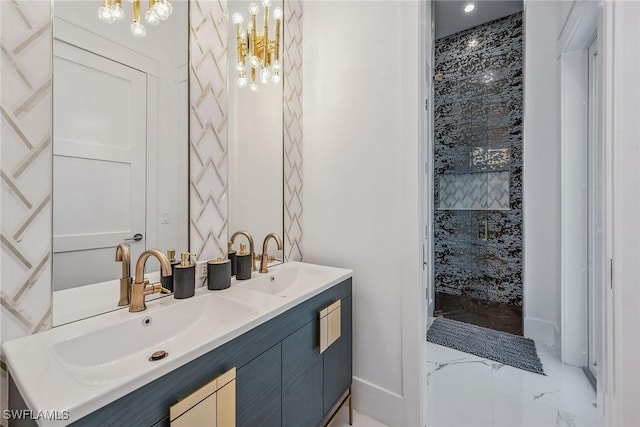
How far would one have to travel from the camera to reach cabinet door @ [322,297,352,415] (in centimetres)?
140

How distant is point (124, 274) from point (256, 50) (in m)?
1.36

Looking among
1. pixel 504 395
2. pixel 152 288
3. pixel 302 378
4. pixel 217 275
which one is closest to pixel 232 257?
pixel 217 275

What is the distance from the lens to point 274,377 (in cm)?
105

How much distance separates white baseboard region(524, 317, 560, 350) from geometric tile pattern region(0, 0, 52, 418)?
10.6 feet

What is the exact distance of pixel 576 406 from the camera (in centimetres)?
168

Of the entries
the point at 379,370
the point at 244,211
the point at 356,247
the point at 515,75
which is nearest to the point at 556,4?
the point at 515,75

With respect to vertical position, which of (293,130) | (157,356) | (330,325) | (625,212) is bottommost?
(330,325)

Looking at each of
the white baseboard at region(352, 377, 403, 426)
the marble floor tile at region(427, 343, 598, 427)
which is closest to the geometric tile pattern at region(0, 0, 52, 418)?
the white baseboard at region(352, 377, 403, 426)

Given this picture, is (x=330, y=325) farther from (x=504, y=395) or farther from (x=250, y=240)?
(x=504, y=395)

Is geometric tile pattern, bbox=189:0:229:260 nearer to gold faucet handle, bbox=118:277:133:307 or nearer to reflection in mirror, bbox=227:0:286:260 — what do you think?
reflection in mirror, bbox=227:0:286:260

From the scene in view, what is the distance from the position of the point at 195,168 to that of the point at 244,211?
1.21 ft

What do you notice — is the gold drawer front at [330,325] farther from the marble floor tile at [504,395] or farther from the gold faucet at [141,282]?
the marble floor tile at [504,395]

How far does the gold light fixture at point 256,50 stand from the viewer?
1556 millimetres

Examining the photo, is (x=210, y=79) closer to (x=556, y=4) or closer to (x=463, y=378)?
(x=463, y=378)
